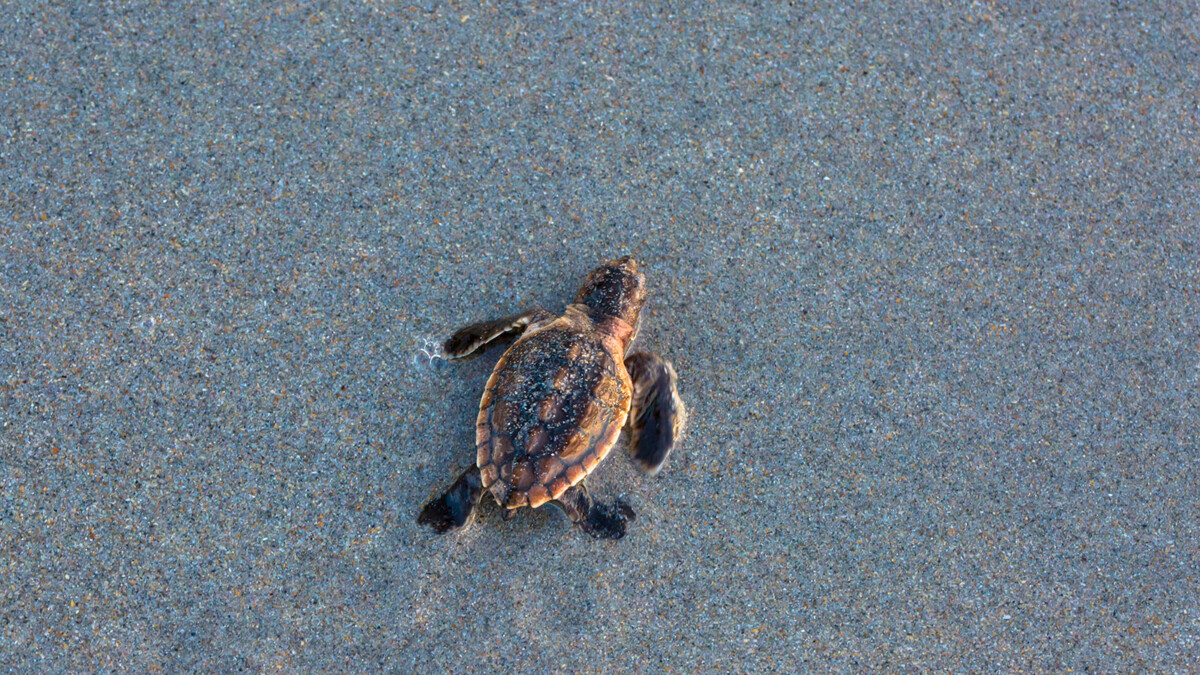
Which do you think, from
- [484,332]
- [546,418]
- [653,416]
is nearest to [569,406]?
[546,418]

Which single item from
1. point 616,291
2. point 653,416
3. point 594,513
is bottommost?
point 594,513

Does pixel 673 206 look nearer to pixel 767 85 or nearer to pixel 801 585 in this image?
pixel 767 85

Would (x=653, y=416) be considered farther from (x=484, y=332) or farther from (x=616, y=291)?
(x=484, y=332)

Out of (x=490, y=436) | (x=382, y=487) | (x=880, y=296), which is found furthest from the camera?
(x=880, y=296)

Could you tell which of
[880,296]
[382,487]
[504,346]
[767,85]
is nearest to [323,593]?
[382,487]

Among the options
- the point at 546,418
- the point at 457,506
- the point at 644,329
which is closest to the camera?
the point at 546,418

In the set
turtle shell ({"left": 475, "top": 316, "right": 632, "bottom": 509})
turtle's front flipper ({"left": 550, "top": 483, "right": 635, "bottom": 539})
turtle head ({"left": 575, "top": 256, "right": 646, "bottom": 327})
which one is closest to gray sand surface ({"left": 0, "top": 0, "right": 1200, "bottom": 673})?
turtle's front flipper ({"left": 550, "top": 483, "right": 635, "bottom": 539})
